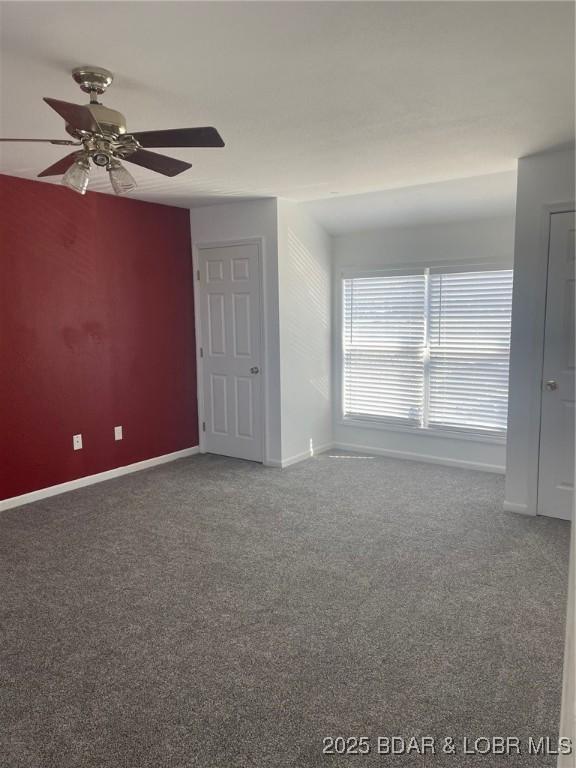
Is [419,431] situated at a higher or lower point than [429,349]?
lower

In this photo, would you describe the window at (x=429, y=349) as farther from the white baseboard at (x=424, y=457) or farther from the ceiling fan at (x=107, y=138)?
the ceiling fan at (x=107, y=138)

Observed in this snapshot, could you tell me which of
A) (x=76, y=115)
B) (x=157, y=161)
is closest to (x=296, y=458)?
(x=157, y=161)

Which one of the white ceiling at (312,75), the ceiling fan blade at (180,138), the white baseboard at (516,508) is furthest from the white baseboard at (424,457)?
the ceiling fan blade at (180,138)

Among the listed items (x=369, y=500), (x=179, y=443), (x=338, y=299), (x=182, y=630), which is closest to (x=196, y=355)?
(x=179, y=443)

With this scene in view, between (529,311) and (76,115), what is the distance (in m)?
3.04

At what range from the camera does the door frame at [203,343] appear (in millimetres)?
5078

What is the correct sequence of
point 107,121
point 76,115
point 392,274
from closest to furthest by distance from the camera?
point 76,115, point 107,121, point 392,274

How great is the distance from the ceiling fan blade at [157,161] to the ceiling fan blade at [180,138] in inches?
5.0

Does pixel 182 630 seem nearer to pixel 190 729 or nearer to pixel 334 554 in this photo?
pixel 190 729

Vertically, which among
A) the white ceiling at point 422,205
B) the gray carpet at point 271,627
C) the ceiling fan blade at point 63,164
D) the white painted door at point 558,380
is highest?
the white ceiling at point 422,205

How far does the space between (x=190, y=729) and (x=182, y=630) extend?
628 millimetres

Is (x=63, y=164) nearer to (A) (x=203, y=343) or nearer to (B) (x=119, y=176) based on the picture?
(B) (x=119, y=176)

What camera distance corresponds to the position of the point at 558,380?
374 centimetres

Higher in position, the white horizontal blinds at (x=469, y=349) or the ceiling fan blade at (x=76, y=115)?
the ceiling fan blade at (x=76, y=115)
